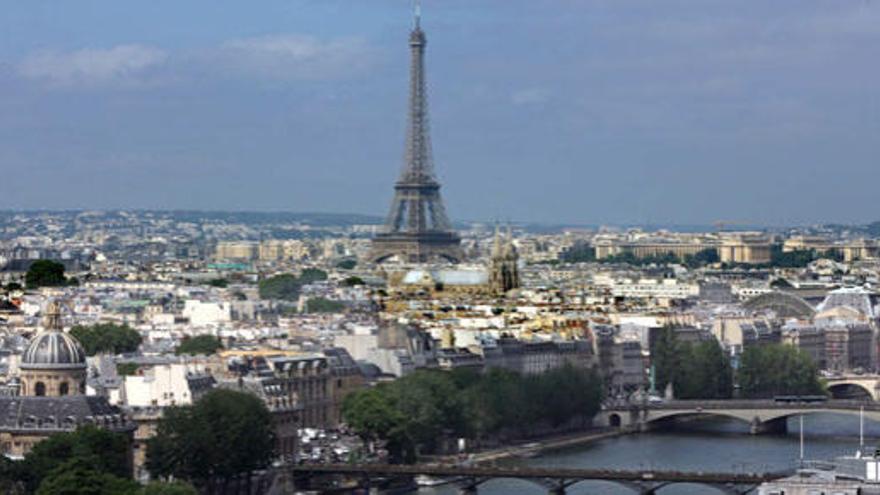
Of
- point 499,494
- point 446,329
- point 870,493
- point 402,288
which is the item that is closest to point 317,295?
point 402,288

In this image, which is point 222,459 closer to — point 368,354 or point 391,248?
point 368,354

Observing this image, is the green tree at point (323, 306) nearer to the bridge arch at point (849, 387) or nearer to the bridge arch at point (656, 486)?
the bridge arch at point (849, 387)

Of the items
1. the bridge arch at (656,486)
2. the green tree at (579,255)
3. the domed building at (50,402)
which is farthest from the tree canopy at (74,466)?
the green tree at (579,255)

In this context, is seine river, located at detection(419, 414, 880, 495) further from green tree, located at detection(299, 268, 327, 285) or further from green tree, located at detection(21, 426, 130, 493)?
green tree, located at detection(299, 268, 327, 285)

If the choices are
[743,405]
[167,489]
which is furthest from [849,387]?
[167,489]

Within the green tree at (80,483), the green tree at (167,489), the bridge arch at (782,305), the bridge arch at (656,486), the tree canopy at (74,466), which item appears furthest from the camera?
the bridge arch at (782,305)
